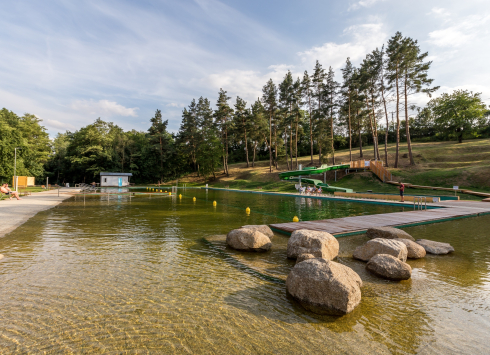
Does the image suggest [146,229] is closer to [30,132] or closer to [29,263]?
[29,263]

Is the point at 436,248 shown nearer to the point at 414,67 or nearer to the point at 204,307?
the point at 204,307

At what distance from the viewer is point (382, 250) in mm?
6410

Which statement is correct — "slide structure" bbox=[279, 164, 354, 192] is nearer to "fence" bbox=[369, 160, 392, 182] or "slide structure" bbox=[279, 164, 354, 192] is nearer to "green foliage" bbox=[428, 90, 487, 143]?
"fence" bbox=[369, 160, 392, 182]

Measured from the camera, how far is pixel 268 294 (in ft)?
15.8

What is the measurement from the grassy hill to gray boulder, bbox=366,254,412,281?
2307cm

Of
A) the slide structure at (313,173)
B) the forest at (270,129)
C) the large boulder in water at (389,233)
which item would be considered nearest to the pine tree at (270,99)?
the forest at (270,129)

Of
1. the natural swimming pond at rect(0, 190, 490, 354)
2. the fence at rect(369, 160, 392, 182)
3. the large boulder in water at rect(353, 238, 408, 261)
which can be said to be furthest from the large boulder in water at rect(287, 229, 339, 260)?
the fence at rect(369, 160, 392, 182)

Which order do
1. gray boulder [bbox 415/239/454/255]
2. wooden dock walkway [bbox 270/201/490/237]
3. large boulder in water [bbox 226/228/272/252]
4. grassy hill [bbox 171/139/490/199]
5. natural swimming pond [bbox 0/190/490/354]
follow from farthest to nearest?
grassy hill [bbox 171/139/490/199] < wooden dock walkway [bbox 270/201/490/237] < large boulder in water [bbox 226/228/272/252] < gray boulder [bbox 415/239/454/255] < natural swimming pond [bbox 0/190/490/354]

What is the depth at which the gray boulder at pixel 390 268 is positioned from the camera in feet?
17.9

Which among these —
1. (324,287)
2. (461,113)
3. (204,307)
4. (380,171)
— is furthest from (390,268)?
(461,113)

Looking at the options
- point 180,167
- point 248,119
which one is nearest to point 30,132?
point 180,167

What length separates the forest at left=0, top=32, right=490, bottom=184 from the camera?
118 ft

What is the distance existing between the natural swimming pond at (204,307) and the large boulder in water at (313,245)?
47cm

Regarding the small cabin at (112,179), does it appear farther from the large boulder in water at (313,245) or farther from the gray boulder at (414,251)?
the gray boulder at (414,251)
